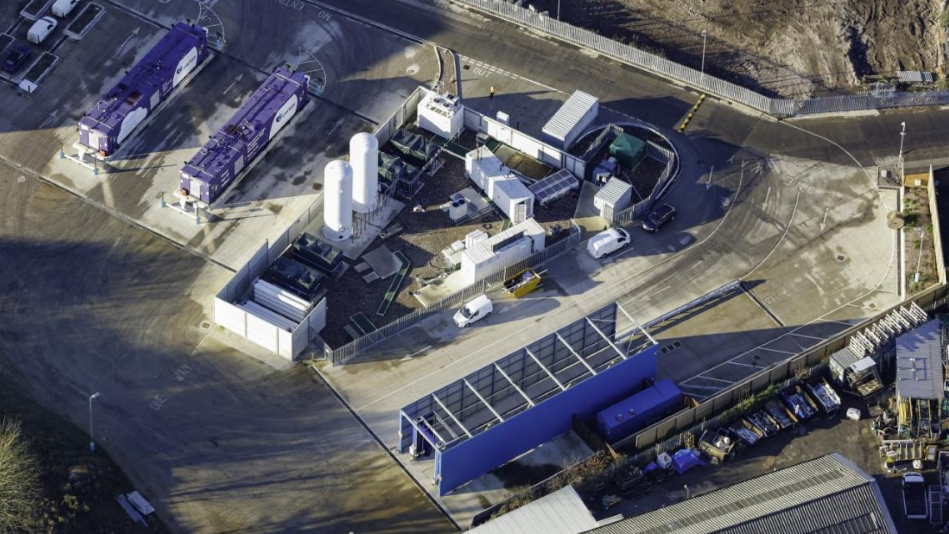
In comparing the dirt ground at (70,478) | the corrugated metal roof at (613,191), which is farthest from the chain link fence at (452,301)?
the dirt ground at (70,478)

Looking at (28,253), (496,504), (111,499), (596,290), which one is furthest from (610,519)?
(28,253)

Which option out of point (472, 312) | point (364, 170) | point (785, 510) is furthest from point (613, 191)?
point (785, 510)

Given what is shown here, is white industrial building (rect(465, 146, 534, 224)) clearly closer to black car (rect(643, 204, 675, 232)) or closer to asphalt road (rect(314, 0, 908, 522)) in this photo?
asphalt road (rect(314, 0, 908, 522))

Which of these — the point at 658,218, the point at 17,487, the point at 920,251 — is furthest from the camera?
the point at 658,218

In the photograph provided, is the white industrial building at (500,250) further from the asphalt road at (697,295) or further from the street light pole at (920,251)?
the street light pole at (920,251)

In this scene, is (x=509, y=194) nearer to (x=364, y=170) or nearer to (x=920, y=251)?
(x=364, y=170)

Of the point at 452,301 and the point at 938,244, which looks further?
the point at 938,244
